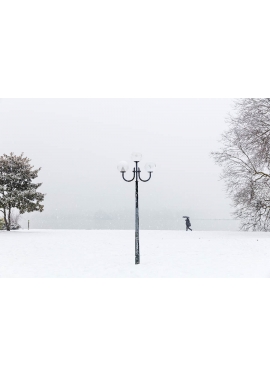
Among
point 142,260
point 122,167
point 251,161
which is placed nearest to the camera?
point 122,167

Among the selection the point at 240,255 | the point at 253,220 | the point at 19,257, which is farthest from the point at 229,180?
the point at 19,257

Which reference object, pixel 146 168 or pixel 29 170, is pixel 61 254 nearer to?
pixel 146 168

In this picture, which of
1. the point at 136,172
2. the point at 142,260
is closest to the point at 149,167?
the point at 136,172

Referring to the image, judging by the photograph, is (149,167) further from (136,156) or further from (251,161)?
(251,161)

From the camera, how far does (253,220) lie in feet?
69.6

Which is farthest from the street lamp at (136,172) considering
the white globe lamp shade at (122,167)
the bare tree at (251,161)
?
the bare tree at (251,161)

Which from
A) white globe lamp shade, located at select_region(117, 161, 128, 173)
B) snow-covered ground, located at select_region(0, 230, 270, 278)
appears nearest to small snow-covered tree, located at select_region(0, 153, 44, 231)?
snow-covered ground, located at select_region(0, 230, 270, 278)

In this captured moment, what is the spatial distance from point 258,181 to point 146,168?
12950 millimetres

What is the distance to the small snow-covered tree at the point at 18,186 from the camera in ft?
78.2

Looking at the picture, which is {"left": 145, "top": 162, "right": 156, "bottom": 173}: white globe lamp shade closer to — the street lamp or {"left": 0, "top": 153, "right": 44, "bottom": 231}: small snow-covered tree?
the street lamp

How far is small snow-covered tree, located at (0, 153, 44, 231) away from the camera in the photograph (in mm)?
23828

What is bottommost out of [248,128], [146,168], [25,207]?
[25,207]

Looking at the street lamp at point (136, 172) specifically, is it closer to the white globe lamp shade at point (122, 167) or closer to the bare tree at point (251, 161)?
the white globe lamp shade at point (122, 167)

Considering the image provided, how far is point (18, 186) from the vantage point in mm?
24578
